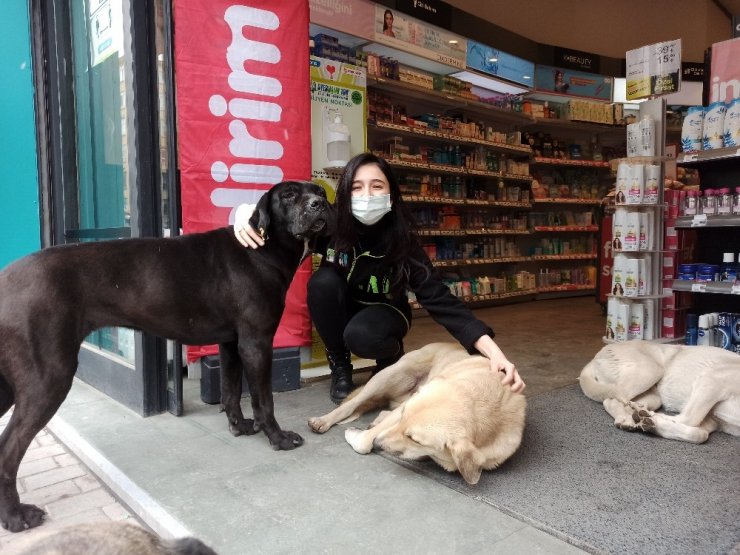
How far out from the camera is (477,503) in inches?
69.9

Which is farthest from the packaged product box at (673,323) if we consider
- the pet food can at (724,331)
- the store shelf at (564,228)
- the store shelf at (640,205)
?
the store shelf at (564,228)

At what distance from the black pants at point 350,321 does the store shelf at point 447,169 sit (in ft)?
11.0

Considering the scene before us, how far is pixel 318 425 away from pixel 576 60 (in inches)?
367

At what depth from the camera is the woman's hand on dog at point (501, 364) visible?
2161 mm

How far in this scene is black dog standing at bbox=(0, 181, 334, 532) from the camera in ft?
5.63

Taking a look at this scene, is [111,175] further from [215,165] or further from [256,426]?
[256,426]

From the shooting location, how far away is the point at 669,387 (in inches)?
105

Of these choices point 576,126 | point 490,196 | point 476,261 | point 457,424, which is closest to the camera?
point 457,424

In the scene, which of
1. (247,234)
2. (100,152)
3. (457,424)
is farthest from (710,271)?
(100,152)

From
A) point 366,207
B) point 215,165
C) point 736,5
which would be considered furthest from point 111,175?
point 736,5

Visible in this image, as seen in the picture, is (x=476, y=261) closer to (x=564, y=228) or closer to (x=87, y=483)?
(x=564, y=228)

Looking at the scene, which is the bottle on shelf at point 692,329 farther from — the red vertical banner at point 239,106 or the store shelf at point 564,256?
the store shelf at point 564,256

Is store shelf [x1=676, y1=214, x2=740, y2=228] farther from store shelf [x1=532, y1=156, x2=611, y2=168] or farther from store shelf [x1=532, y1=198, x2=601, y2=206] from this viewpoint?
store shelf [x1=532, y1=156, x2=611, y2=168]

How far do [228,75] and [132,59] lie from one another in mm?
543
